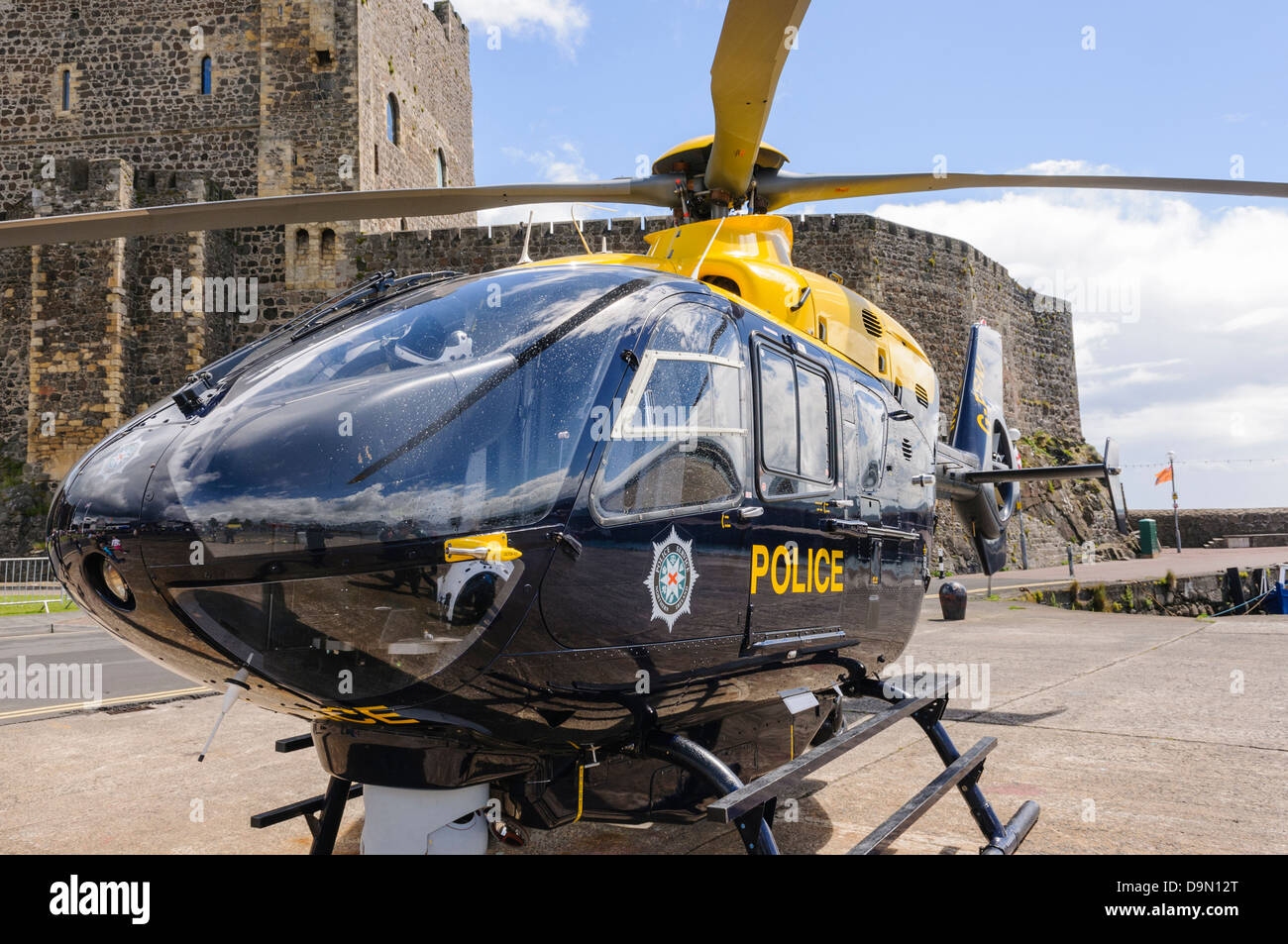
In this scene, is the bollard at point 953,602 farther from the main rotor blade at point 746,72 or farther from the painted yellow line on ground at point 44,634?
the painted yellow line on ground at point 44,634

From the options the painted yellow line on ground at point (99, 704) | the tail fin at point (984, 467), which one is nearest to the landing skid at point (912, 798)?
the tail fin at point (984, 467)

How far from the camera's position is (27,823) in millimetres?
4555

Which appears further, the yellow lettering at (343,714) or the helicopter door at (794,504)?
the helicopter door at (794,504)

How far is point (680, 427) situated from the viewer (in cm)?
300

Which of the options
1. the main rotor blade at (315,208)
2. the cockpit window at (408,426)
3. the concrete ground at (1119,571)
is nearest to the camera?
the cockpit window at (408,426)

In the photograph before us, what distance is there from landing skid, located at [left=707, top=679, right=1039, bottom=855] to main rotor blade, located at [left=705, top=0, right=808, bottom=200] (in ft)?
8.05

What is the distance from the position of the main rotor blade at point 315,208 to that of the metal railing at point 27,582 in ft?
50.8

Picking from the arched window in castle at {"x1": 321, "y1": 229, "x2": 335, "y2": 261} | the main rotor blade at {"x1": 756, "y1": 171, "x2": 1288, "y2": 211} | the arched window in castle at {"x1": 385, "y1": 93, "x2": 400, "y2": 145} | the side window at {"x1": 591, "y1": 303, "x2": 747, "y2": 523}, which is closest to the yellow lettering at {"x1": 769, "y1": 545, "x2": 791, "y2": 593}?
the side window at {"x1": 591, "y1": 303, "x2": 747, "y2": 523}

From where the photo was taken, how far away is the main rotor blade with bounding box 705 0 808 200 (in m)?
2.94

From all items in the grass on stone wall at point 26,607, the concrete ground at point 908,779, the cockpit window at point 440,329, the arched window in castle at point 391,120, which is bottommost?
the concrete ground at point 908,779

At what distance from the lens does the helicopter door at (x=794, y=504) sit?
132 inches

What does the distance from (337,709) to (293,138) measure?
25.8 metres

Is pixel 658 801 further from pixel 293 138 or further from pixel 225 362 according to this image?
pixel 293 138

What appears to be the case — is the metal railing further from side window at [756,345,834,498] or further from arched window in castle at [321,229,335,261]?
side window at [756,345,834,498]
